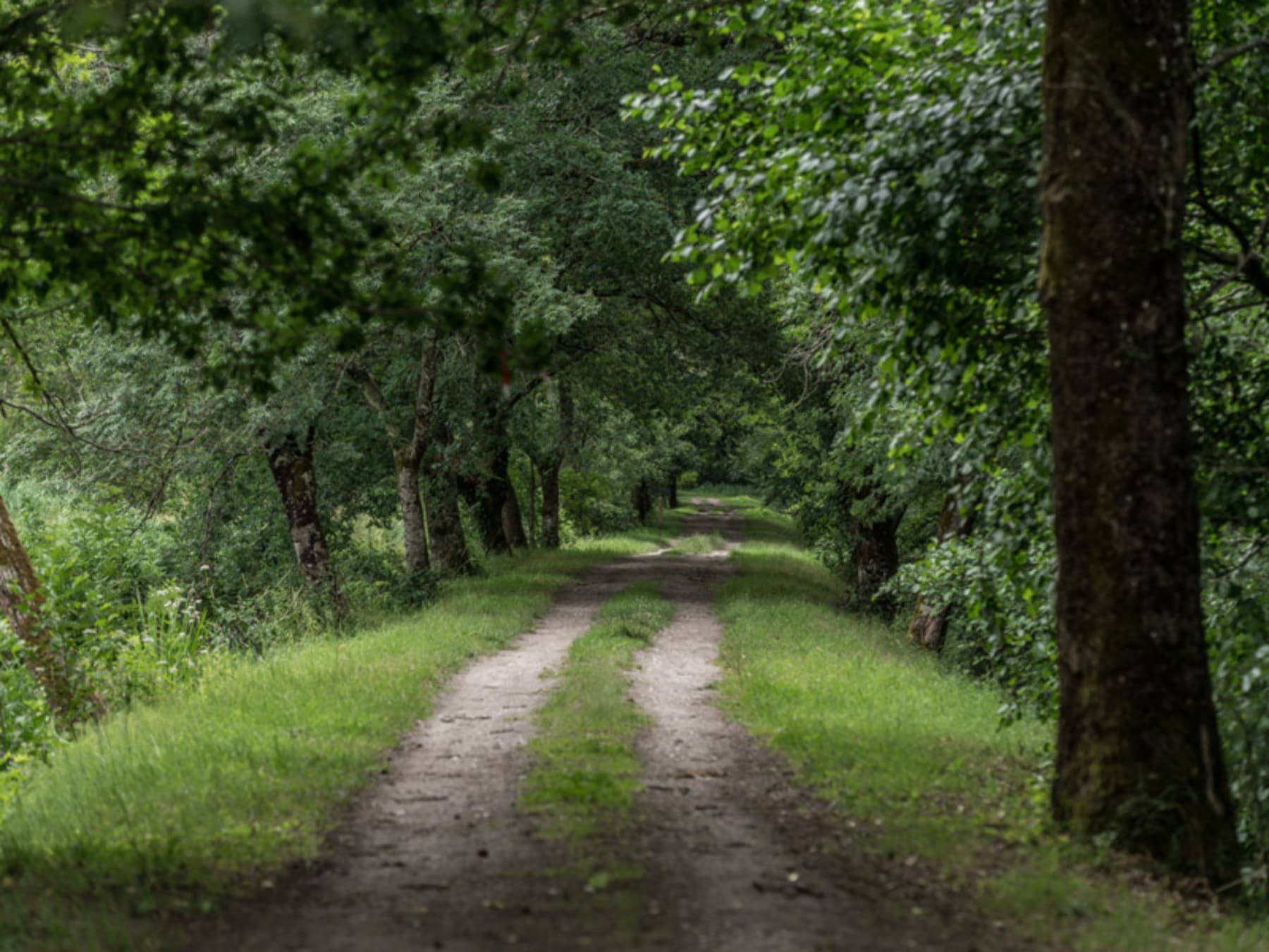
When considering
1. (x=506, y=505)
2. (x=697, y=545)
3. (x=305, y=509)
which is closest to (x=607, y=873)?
(x=305, y=509)

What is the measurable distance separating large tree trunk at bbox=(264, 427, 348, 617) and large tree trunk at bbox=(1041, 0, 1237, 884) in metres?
15.3

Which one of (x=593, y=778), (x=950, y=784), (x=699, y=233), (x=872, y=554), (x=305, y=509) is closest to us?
(x=593, y=778)

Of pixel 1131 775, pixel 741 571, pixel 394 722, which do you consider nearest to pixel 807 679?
pixel 394 722

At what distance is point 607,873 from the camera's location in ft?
19.7

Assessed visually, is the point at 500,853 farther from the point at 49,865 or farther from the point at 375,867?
the point at 49,865

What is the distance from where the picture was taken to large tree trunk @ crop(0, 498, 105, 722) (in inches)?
477

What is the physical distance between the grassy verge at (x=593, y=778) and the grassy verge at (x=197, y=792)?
127cm

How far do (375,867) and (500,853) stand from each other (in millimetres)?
657

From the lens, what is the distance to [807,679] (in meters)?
12.3

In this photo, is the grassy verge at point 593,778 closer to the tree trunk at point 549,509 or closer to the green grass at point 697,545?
the tree trunk at point 549,509

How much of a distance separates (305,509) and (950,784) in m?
14.6

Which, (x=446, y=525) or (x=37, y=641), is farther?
(x=446, y=525)

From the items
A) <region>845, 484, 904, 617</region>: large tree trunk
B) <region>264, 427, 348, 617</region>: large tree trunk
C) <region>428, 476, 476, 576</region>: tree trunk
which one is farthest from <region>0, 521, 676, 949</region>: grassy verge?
<region>845, 484, 904, 617</region>: large tree trunk

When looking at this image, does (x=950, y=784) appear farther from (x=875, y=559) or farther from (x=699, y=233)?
(x=875, y=559)
